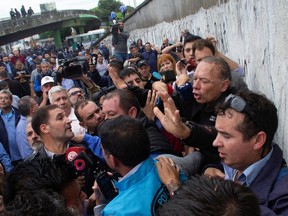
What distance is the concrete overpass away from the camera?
3102 cm

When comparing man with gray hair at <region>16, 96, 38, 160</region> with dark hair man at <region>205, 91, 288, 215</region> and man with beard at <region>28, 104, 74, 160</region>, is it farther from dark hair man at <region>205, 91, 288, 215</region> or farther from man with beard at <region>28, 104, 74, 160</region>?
dark hair man at <region>205, 91, 288, 215</region>

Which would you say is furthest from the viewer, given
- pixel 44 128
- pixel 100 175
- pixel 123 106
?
pixel 44 128

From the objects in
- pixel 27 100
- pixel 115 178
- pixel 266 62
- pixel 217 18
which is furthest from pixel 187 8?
pixel 115 178

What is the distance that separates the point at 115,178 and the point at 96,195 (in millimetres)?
169

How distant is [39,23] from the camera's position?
114 feet

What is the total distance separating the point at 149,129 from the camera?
93.4 inches

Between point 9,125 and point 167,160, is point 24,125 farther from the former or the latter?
point 167,160

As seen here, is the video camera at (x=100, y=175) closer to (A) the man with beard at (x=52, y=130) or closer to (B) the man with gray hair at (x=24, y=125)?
(A) the man with beard at (x=52, y=130)

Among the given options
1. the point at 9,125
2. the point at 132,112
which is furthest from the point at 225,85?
the point at 9,125

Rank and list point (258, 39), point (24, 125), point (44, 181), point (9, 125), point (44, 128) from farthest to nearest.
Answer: point (9, 125), point (24, 125), point (44, 128), point (258, 39), point (44, 181)

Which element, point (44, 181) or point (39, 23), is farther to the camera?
point (39, 23)

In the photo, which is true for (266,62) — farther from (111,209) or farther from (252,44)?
(111,209)

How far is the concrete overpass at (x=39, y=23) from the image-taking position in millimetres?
31016

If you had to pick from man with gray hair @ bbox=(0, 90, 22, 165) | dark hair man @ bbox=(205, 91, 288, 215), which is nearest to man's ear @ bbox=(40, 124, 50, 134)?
dark hair man @ bbox=(205, 91, 288, 215)
